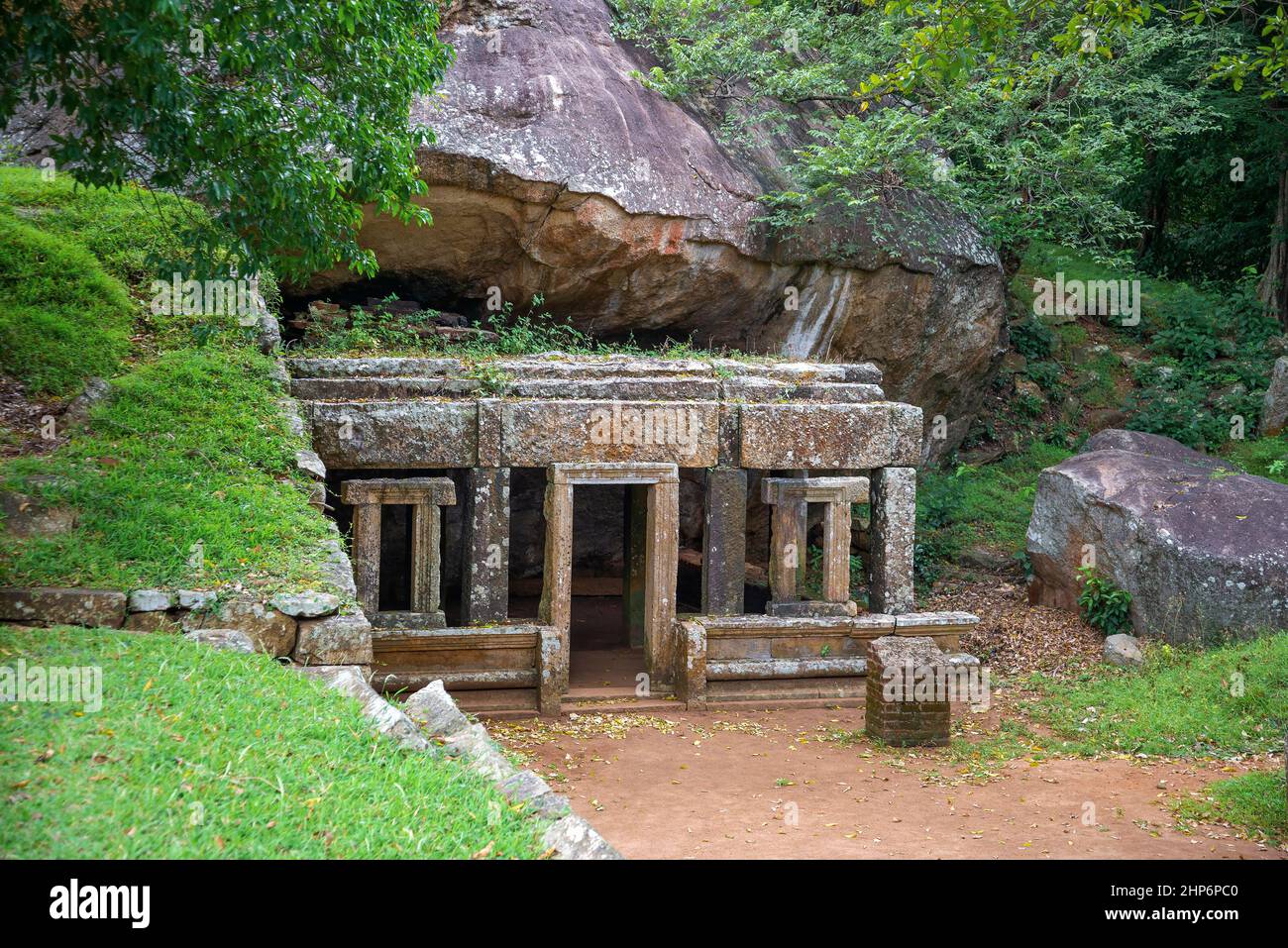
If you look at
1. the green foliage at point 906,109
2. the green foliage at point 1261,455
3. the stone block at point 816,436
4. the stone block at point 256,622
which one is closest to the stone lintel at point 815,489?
the stone block at point 816,436

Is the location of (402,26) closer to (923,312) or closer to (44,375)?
(44,375)

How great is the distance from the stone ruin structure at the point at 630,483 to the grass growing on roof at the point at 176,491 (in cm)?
148

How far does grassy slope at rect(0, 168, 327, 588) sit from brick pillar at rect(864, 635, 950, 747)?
191 inches

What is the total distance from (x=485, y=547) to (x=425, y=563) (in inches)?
23.1

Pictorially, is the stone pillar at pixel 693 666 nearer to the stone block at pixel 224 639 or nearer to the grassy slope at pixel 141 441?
the grassy slope at pixel 141 441

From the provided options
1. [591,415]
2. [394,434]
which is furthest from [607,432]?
[394,434]

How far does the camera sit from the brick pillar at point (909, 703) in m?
8.86

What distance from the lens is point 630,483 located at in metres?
10.7

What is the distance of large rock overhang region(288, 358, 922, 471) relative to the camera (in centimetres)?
974

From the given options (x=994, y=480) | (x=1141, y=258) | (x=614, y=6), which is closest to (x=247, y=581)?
(x=614, y=6)

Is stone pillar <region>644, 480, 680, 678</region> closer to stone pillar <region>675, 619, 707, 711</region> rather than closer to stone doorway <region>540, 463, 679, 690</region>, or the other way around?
stone doorway <region>540, 463, 679, 690</region>

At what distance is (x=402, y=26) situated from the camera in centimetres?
752

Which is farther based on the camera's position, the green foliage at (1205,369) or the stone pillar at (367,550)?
the green foliage at (1205,369)

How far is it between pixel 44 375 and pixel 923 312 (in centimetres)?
1100
